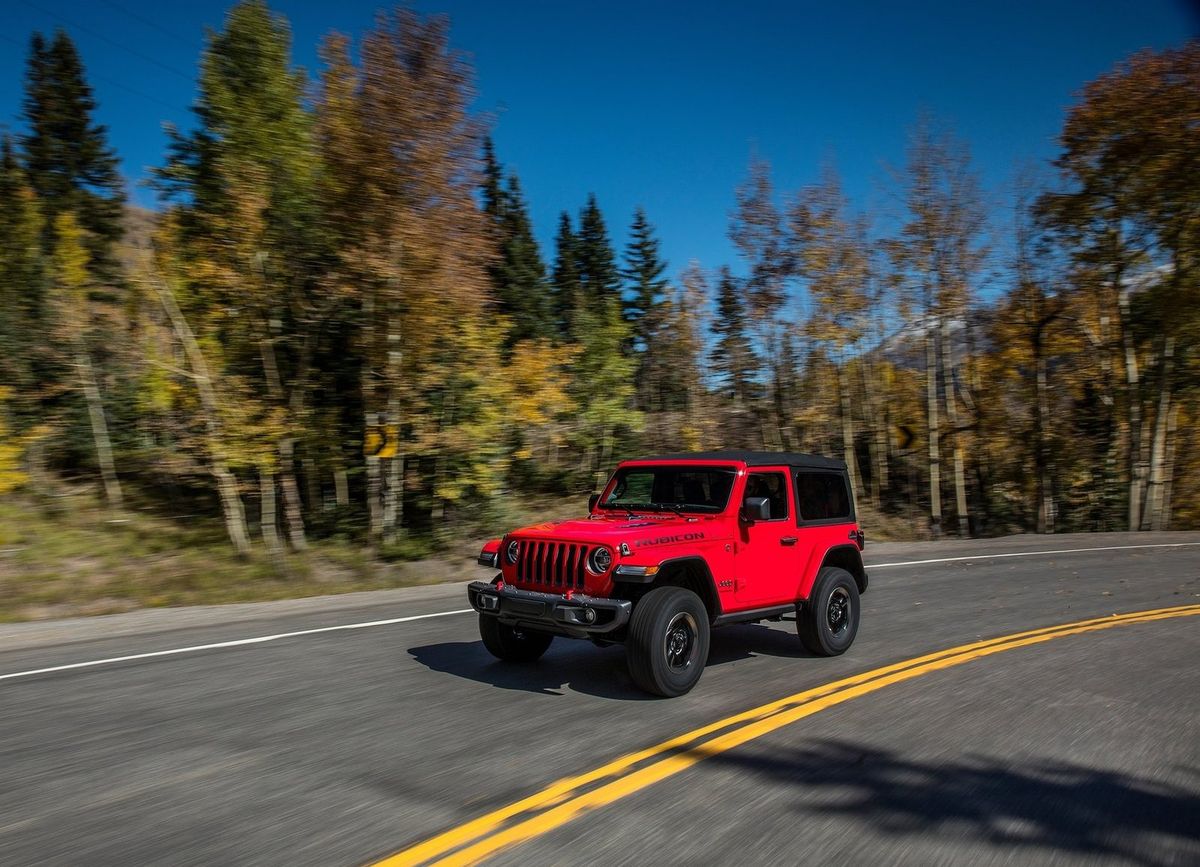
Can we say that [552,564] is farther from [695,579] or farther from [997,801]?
[997,801]

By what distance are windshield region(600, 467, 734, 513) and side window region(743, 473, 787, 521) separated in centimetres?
27

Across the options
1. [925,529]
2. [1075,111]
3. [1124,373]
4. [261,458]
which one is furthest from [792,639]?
[1124,373]

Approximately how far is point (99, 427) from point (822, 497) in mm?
21277

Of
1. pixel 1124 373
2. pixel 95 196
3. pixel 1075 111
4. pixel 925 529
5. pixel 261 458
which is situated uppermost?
pixel 95 196

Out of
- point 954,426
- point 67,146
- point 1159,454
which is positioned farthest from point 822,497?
point 67,146

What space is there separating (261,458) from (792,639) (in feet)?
40.3

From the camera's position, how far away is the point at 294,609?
37.6 ft

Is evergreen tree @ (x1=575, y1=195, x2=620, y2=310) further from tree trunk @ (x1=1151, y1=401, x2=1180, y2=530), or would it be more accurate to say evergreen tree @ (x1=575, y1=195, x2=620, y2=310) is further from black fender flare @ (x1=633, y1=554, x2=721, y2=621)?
black fender flare @ (x1=633, y1=554, x2=721, y2=621)

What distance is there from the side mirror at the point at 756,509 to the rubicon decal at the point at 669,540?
0.48m

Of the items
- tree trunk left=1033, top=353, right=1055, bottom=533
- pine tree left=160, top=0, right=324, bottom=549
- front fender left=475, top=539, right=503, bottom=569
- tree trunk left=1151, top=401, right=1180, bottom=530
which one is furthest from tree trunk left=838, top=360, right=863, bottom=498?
front fender left=475, top=539, right=503, bottom=569

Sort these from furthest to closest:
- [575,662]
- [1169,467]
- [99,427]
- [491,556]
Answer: [1169,467], [99,427], [575,662], [491,556]

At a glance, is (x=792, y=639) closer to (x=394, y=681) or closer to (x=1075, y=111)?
(x=394, y=681)

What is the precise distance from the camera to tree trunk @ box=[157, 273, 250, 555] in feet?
53.8

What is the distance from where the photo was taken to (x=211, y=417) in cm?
1645
